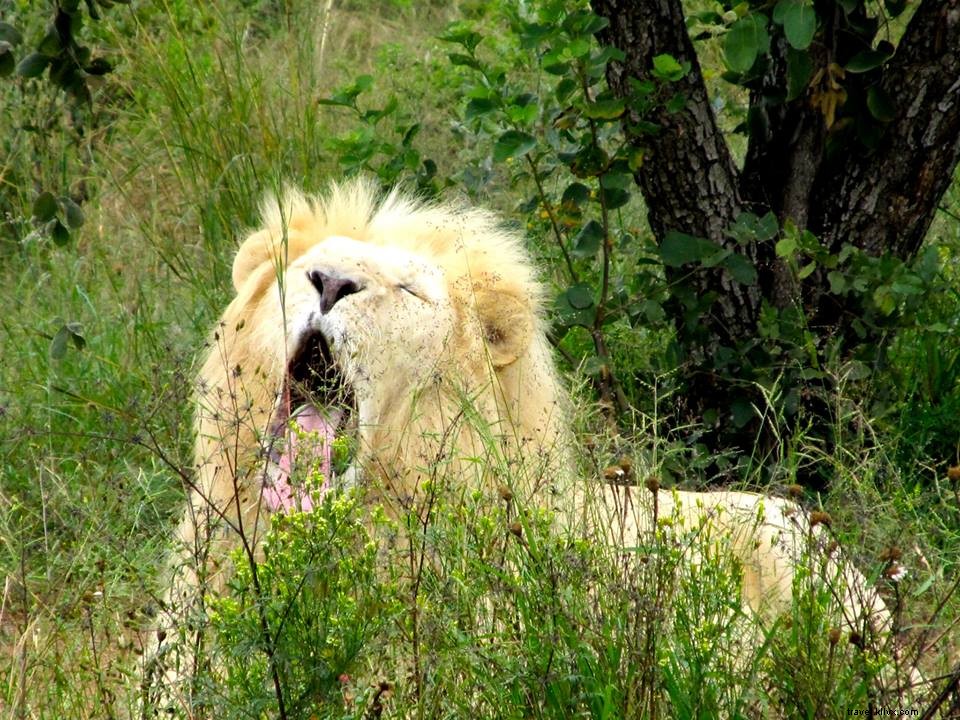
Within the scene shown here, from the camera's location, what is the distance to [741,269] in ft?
14.8

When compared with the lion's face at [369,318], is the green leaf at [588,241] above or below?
below

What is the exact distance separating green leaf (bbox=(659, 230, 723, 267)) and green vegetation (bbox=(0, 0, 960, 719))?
0.03 feet

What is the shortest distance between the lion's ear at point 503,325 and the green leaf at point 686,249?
3.17 feet

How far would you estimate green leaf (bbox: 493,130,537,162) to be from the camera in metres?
4.40

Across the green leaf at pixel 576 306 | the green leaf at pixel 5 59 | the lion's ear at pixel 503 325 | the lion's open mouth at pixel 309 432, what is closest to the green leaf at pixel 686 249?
the green leaf at pixel 576 306

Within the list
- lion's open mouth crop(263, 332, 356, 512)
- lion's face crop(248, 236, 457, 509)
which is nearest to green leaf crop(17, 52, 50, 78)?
lion's face crop(248, 236, 457, 509)

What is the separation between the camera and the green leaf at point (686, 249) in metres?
4.55

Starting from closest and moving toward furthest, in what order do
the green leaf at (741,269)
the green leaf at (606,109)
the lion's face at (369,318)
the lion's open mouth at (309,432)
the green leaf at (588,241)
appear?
1. the lion's open mouth at (309,432)
2. the lion's face at (369,318)
3. the green leaf at (606,109)
4. the green leaf at (741,269)
5. the green leaf at (588,241)

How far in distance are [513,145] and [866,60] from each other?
1.02 metres

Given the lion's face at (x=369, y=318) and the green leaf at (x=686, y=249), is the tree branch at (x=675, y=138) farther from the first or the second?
the lion's face at (x=369, y=318)

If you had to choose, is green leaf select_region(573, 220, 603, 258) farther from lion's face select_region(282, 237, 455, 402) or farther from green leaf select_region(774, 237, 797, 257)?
lion's face select_region(282, 237, 455, 402)

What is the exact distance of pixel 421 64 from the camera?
838 cm

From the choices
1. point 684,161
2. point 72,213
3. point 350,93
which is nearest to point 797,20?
point 684,161

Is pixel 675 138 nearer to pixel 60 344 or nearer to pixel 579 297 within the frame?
pixel 579 297
